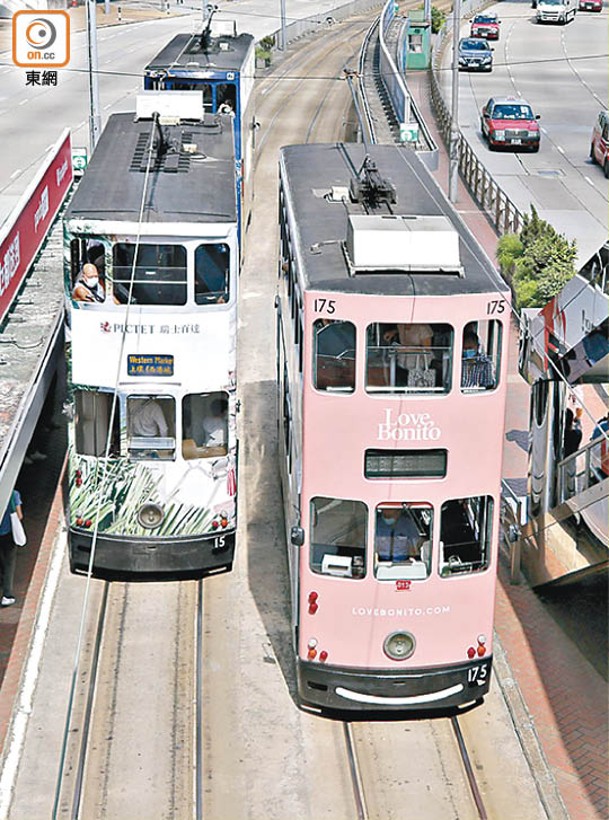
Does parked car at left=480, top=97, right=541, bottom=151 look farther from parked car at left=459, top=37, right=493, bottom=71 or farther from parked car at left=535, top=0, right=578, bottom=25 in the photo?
parked car at left=535, top=0, right=578, bottom=25

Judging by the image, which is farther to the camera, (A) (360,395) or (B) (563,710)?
(B) (563,710)

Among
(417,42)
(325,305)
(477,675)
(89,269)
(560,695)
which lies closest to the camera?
(325,305)

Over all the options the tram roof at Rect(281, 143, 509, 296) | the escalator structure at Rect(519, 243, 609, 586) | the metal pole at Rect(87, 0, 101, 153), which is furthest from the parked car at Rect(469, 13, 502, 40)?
the escalator structure at Rect(519, 243, 609, 586)

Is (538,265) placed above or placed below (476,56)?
above

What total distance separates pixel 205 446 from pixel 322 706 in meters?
3.85

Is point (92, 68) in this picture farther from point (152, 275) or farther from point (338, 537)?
point (338, 537)

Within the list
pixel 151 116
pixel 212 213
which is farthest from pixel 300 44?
pixel 212 213

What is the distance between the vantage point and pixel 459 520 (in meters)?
14.0

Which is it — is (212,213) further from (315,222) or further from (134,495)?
(134,495)

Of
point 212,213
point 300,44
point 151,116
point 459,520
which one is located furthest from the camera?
point 300,44

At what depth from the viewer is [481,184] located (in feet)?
121

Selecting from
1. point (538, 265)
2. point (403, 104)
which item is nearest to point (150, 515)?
point (538, 265)

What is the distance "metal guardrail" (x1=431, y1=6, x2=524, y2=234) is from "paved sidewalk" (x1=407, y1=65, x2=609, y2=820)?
49.1 ft

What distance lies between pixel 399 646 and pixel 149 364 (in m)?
4.61
